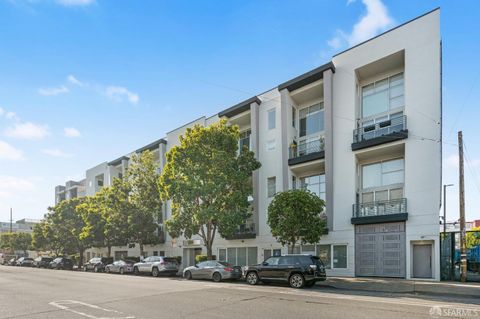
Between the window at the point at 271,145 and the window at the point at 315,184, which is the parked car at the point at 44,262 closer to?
the window at the point at 271,145

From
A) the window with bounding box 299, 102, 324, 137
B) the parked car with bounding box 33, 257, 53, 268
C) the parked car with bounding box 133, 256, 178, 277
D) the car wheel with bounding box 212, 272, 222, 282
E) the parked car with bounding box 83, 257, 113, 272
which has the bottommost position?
the parked car with bounding box 33, 257, 53, 268

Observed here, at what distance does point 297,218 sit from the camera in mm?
20469

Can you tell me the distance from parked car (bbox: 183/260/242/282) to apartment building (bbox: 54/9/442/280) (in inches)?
238

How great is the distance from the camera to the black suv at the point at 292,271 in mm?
16472

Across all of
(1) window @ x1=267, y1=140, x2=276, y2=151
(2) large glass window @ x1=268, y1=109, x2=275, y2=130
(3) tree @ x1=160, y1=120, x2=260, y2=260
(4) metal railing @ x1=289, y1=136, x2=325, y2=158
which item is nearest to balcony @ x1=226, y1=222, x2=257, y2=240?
(3) tree @ x1=160, y1=120, x2=260, y2=260

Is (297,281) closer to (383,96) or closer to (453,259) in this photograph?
(453,259)

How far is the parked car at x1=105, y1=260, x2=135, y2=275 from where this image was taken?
30312 millimetres

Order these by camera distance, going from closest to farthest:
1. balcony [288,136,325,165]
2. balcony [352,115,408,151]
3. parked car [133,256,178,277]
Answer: balcony [352,115,408,151], balcony [288,136,325,165], parked car [133,256,178,277]

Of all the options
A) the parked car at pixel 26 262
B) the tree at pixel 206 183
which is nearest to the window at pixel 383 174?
the tree at pixel 206 183

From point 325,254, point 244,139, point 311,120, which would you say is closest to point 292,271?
point 325,254

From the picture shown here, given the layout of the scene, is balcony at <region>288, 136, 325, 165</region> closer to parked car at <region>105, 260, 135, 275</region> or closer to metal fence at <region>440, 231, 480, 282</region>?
metal fence at <region>440, 231, 480, 282</region>

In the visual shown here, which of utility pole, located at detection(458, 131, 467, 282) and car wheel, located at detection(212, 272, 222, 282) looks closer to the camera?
utility pole, located at detection(458, 131, 467, 282)

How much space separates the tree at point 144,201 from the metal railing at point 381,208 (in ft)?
60.1

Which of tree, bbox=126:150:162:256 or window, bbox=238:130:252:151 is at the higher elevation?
window, bbox=238:130:252:151
